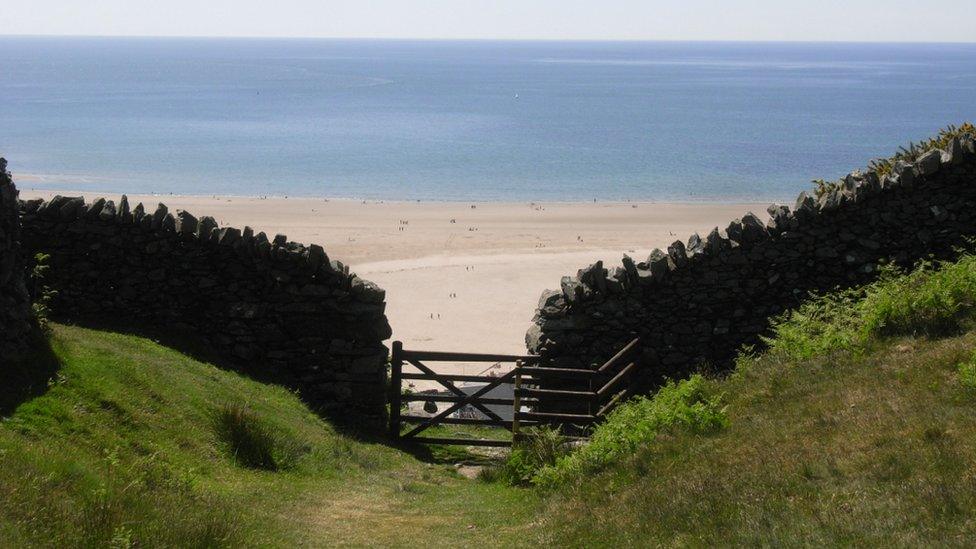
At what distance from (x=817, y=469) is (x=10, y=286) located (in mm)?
9026

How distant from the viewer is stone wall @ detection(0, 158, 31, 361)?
→ 11656 mm

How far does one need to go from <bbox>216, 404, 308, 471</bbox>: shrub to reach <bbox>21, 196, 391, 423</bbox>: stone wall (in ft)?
10.6

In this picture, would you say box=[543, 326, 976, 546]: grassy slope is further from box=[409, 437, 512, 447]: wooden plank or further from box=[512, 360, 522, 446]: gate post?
box=[409, 437, 512, 447]: wooden plank

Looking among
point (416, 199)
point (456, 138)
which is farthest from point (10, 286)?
point (456, 138)

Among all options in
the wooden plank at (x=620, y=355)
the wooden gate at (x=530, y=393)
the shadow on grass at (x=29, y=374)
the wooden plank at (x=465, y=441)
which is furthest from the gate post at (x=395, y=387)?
the shadow on grass at (x=29, y=374)

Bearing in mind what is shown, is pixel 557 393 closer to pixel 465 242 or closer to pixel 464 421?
pixel 464 421

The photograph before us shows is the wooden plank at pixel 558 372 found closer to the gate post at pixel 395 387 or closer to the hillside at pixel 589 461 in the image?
the hillside at pixel 589 461

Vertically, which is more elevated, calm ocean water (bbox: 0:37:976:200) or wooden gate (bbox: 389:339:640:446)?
calm ocean water (bbox: 0:37:976:200)

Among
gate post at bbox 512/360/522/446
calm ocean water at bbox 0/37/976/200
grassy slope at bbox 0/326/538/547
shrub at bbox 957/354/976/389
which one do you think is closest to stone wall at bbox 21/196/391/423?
grassy slope at bbox 0/326/538/547

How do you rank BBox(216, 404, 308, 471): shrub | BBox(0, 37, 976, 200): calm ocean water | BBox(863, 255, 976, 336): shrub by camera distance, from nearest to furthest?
BBox(216, 404, 308, 471): shrub, BBox(863, 255, 976, 336): shrub, BBox(0, 37, 976, 200): calm ocean water

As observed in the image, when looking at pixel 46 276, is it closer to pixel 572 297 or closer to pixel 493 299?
pixel 572 297

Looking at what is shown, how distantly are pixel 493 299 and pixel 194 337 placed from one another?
57.2 ft

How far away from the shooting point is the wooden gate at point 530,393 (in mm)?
15891

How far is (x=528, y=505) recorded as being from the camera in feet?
40.3
